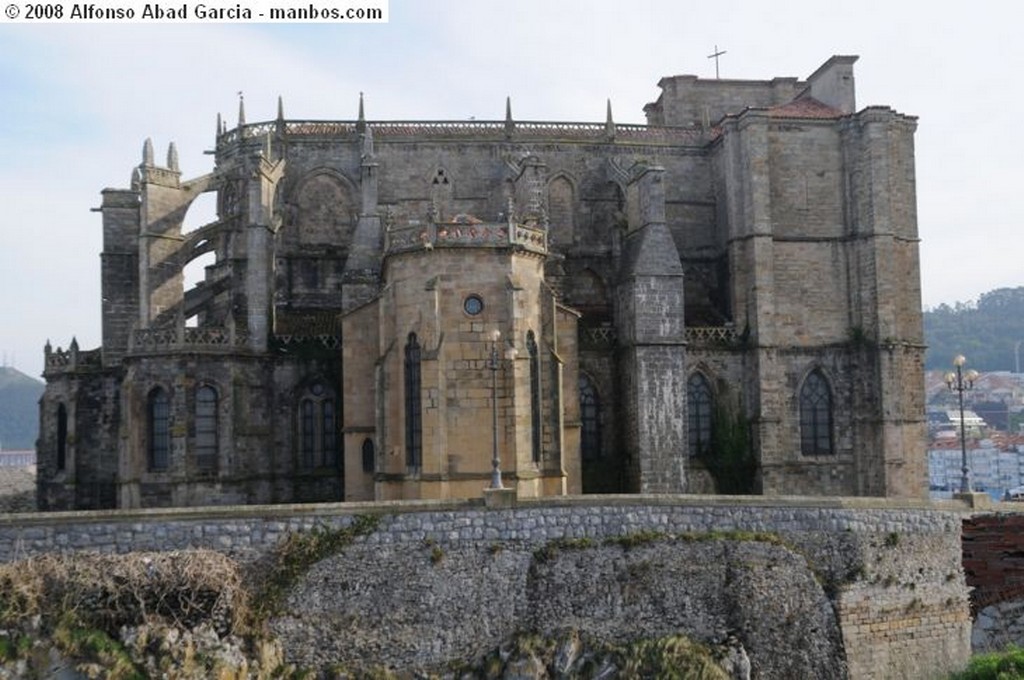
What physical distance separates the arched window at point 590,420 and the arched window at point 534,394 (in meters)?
6.70

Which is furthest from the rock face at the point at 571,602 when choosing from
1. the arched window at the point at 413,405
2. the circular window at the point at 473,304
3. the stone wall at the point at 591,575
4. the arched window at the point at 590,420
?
the arched window at the point at 590,420

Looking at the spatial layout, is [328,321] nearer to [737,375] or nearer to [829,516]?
[737,375]

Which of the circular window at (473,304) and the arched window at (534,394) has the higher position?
the circular window at (473,304)

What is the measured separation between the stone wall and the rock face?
0.10 feet

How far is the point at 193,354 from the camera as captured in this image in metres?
31.2

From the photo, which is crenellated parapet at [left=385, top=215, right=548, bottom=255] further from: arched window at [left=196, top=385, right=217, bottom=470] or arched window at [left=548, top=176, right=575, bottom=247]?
arched window at [left=548, top=176, right=575, bottom=247]

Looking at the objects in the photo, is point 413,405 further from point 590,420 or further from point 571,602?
point 590,420

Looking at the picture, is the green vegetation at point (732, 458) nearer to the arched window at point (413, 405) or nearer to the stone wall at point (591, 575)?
the stone wall at point (591, 575)

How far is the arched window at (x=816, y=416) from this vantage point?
3594 centimetres

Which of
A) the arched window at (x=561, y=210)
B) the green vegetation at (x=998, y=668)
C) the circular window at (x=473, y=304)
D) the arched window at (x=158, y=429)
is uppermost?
the arched window at (x=561, y=210)

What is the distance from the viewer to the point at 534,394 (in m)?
28.0

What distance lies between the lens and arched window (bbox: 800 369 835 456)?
3594 centimetres

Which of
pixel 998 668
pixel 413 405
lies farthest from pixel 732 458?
pixel 998 668

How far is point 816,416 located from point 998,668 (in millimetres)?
16055
